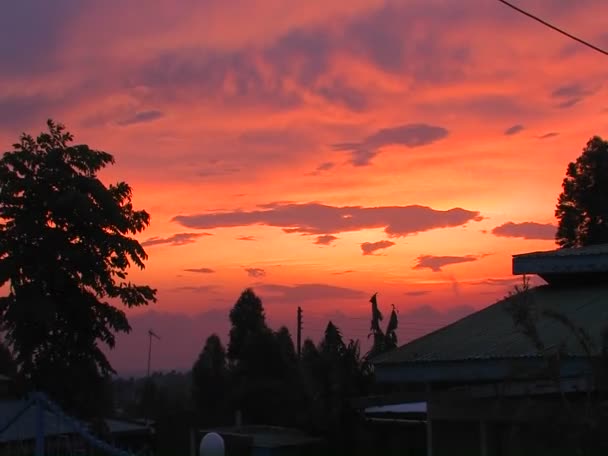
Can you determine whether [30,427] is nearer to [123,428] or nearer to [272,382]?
[123,428]

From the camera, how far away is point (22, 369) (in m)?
→ 17.6

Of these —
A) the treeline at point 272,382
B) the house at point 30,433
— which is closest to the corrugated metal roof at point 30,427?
the house at point 30,433

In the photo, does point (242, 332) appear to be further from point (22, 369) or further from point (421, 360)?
point (421, 360)

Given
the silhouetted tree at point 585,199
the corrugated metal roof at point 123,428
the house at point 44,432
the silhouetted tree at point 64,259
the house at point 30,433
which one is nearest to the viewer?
the house at point 44,432

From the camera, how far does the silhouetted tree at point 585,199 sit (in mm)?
36312

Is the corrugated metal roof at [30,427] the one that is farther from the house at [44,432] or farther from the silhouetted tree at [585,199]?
the silhouetted tree at [585,199]

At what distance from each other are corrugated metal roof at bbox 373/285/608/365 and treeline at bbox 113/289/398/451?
1637 mm

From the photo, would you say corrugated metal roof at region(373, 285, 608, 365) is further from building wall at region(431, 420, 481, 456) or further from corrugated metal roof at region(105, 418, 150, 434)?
corrugated metal roof at region(105, 418, 150, 434)

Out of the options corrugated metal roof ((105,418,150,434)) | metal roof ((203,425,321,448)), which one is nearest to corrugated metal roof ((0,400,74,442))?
metal roof ((203,425,321,448))

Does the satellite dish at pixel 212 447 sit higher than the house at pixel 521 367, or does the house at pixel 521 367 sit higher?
the house at pixel 521 367

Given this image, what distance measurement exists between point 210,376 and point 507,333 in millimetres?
31635

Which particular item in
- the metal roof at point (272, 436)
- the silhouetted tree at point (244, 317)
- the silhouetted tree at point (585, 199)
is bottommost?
the metal roof at point (272, 436)

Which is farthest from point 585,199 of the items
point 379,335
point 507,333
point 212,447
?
point 212,447

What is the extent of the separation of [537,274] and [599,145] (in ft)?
76.0
